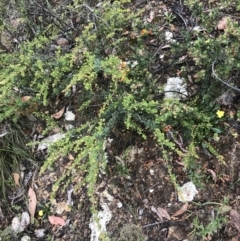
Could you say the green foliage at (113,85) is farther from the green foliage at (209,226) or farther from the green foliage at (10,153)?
the green foliage at (209,226)

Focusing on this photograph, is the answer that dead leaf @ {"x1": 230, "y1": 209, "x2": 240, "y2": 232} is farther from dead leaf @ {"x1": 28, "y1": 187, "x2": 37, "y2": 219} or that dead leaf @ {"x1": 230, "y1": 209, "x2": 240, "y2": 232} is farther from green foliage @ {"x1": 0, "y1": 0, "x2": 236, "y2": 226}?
dead leaf @ {"x1": 28, "y1": 187, "x2": 37, "y2": 219}

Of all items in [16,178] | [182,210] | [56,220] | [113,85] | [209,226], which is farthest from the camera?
[16,178]

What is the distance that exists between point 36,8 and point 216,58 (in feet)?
4.13

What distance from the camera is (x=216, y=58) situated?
2082 millimetres

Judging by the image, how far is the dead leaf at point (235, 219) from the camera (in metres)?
1.98

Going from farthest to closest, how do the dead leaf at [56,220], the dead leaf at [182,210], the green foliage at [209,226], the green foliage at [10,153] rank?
the green foliage at [10,153], the dead leaf at [56,220], the dead leaf at [182,210], the green foliage at [209,226]

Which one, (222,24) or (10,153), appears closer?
(222,24)

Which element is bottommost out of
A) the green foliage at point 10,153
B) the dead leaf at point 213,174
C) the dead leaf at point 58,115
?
the dead leaf at point 213,174

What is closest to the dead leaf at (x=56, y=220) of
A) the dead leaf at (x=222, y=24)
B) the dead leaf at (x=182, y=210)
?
the dead leaf at (x=182, y=210)

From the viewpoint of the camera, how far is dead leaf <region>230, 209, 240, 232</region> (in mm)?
1982

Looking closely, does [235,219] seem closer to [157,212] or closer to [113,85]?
[157,212]

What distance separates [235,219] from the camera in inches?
78.7

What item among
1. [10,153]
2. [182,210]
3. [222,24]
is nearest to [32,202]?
[10,153]

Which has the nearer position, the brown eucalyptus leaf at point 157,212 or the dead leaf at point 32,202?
the brown eucalyptus leaf at point 157,212
